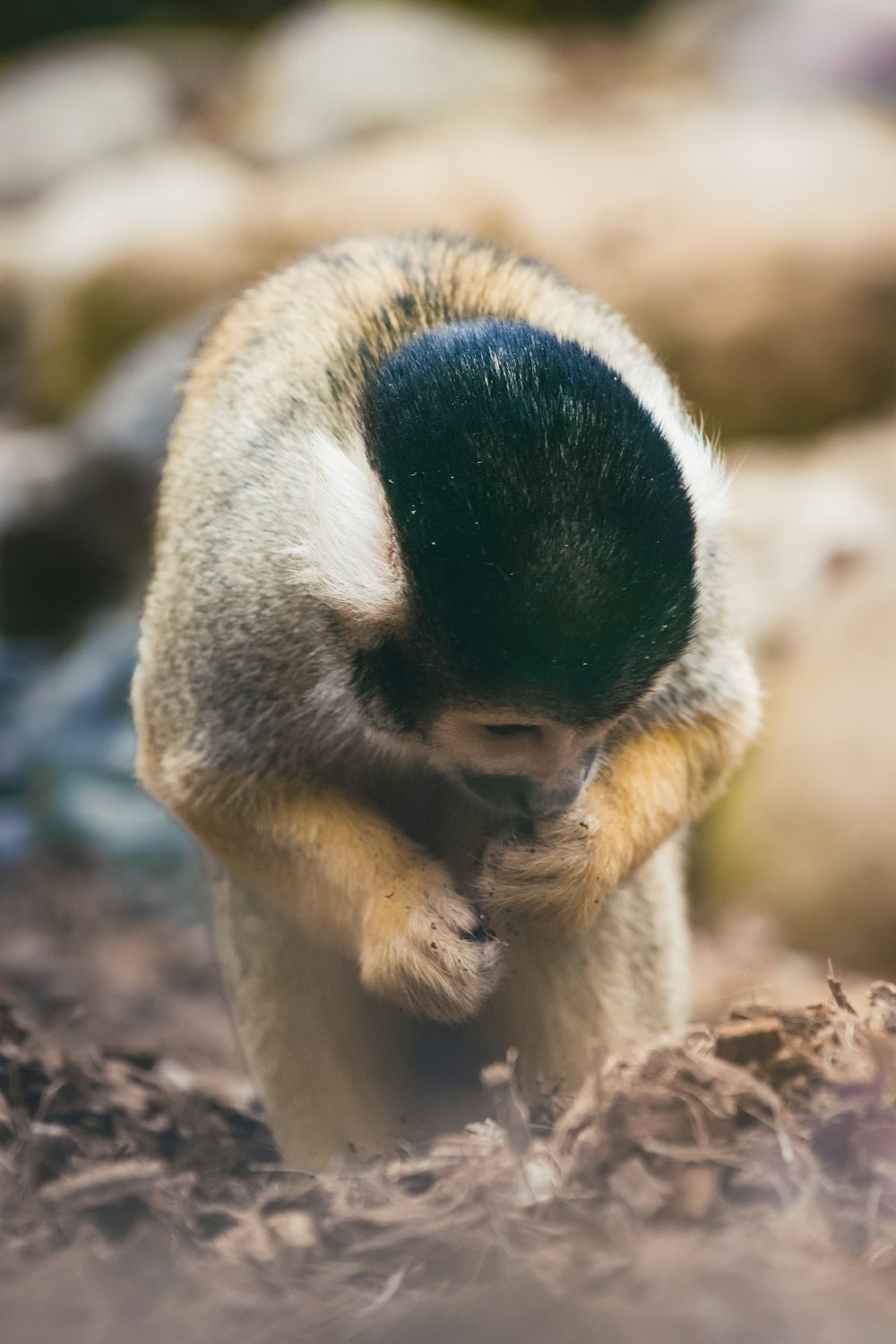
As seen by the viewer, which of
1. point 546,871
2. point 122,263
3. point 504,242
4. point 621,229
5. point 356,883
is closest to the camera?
point 546,871

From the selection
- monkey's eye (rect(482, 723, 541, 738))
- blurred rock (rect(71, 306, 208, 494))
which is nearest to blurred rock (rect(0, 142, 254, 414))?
blurred rock (rect(71, 306, 208, 494))

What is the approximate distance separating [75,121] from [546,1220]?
14.0m

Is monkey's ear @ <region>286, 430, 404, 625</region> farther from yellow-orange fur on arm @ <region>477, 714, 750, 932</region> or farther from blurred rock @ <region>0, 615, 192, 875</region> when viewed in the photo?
blurred rock @ <region>0, 615, 192, 875</region>

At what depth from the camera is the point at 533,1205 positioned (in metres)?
2.31

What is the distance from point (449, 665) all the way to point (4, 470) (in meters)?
8.15

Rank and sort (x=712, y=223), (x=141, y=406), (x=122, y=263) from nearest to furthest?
(x=141, y=406), (x=712, y=223), (x=122, y=263)

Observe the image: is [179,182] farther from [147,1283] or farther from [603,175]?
[147,1283]

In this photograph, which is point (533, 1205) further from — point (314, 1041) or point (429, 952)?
point (314, 1041)

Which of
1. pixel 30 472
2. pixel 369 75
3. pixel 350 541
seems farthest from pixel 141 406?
pixel 350 541

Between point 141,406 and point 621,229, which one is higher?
point 621,229

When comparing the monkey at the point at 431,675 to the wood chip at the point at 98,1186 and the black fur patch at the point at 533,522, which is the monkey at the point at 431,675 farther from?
the wood chip at the point at 98,1186

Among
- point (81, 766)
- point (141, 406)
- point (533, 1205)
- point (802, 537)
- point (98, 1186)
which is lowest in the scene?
point (98, 1186)

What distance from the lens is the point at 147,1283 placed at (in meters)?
2.12

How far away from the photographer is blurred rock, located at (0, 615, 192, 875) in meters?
7.61
